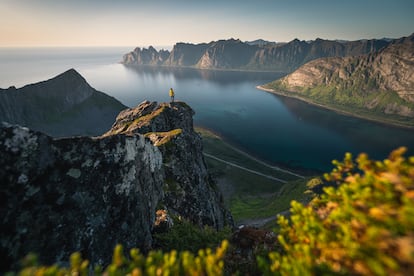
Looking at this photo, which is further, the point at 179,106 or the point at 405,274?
the point at 179,106

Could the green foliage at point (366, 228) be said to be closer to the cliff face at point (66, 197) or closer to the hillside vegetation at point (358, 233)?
the hillside vegetation at point (358, 233)

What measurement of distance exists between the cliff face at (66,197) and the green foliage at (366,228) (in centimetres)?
1547

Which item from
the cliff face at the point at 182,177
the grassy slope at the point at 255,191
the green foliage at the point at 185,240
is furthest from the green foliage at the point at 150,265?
the grassy slope at the point at 255,191

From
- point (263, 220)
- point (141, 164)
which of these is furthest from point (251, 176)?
point (141, 164)

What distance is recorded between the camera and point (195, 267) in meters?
9.98

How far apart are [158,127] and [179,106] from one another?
15407 mm

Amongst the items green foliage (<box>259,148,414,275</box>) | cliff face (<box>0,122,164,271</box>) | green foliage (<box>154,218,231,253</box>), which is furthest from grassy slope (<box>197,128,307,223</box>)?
green foliage (<box>259,148,414,275</box>)

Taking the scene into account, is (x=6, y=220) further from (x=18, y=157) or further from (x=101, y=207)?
(x=101, y=207)

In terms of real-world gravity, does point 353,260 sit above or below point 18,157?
above

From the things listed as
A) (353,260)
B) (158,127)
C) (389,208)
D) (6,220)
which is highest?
(389,208)

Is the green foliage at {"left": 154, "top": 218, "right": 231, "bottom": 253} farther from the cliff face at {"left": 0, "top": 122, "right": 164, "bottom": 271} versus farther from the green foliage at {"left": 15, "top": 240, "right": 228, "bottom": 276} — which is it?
the green foliage at {"left": 15, "top": 240, "right": 228, "bottom": 276}

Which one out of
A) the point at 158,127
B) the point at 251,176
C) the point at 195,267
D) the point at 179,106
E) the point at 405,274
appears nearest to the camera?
the point at 405,274

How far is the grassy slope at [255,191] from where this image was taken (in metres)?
136

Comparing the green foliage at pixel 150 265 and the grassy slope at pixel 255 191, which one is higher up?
the green foliage at pixel 150 265
